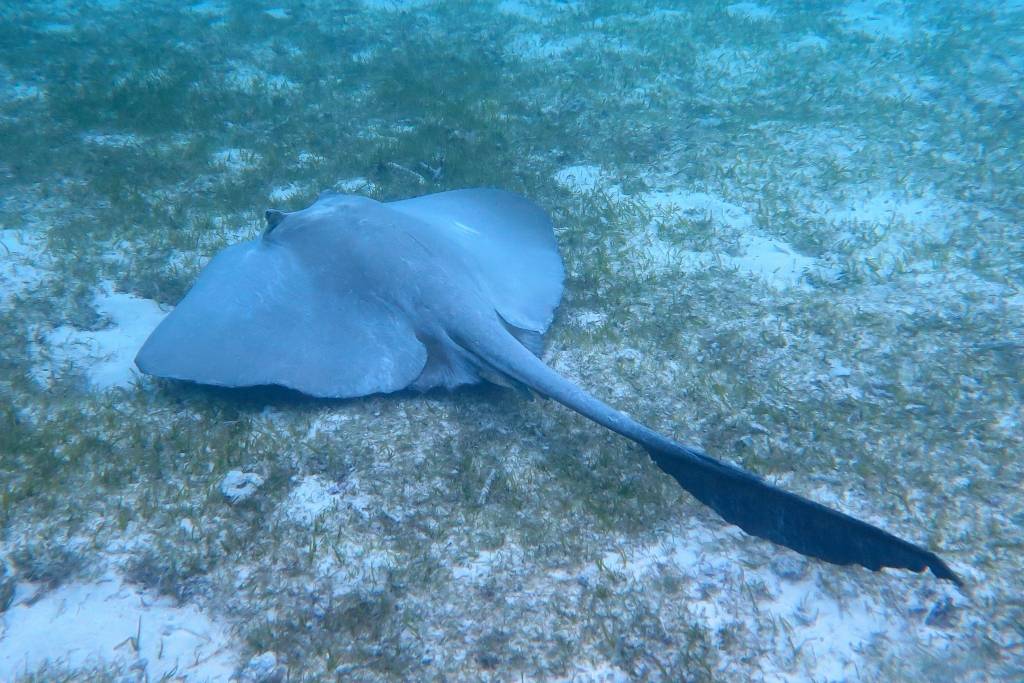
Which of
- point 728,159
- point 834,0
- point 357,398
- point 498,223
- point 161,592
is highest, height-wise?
point 834,0

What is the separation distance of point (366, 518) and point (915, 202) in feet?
20.9

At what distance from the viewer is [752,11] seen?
11.5 meters

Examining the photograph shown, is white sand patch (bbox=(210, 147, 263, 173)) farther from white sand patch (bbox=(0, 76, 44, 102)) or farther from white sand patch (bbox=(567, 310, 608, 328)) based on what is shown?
white sand patch (bbox=(567, 310, 608, 328))

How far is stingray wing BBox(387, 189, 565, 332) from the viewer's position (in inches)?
164

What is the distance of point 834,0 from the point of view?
38.9 feet

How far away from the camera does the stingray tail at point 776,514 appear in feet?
7.33

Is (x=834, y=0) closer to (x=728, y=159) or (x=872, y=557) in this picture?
(x=728, y=159)

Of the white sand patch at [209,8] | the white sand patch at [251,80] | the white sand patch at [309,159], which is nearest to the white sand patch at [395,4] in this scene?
the white sand patch at [209,8]

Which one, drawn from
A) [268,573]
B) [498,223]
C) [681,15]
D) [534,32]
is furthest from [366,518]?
[681,15]

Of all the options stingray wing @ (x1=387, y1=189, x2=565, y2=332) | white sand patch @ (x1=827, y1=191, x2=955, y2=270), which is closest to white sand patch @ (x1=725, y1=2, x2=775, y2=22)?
white sand patch @ (x1=827, y1=191, x2=955, y2=270)

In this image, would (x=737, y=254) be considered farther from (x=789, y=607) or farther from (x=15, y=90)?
(x=15, y=90)

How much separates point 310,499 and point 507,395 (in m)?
1.43

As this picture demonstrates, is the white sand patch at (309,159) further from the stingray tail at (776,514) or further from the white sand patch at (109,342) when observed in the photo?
the stingray tail at (776,514)

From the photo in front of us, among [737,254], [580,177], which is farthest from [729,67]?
[737,254]
